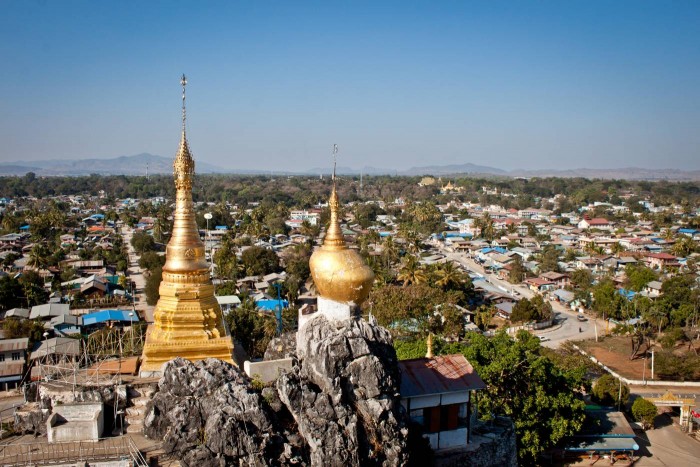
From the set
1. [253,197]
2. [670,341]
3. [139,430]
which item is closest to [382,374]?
[139,430]

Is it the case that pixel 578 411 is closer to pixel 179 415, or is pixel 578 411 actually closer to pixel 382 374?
pixel 382 374

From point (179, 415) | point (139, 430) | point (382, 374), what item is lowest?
point (139, 430)

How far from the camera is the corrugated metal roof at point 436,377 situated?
1544 cm

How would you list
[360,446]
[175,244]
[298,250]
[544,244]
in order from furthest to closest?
[544,244] → [298,250] → [175,244] → [360,446]

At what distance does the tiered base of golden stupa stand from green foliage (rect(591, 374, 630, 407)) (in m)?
18.6

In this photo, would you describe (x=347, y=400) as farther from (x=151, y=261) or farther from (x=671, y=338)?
(x=151, y=261)

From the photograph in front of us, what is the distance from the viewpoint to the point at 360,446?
12859mm

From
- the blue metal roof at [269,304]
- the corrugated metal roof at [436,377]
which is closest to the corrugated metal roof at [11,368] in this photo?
the blue metal roof at [269,304]

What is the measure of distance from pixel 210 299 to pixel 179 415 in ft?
20.9

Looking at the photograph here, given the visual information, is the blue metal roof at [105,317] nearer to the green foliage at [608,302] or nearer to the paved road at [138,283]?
the paved road at [138,283]

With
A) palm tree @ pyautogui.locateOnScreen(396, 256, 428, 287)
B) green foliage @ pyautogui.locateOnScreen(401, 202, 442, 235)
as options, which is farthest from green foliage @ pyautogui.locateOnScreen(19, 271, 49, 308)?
green foliage @ pyautogui.locateOnScreen(401, 202, 442, 235)

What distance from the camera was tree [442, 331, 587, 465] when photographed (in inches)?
826

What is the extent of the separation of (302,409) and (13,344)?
25.1 metres

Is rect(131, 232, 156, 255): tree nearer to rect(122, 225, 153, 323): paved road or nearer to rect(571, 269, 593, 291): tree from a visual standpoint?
rect(122, 225, 153, 323): paved road
